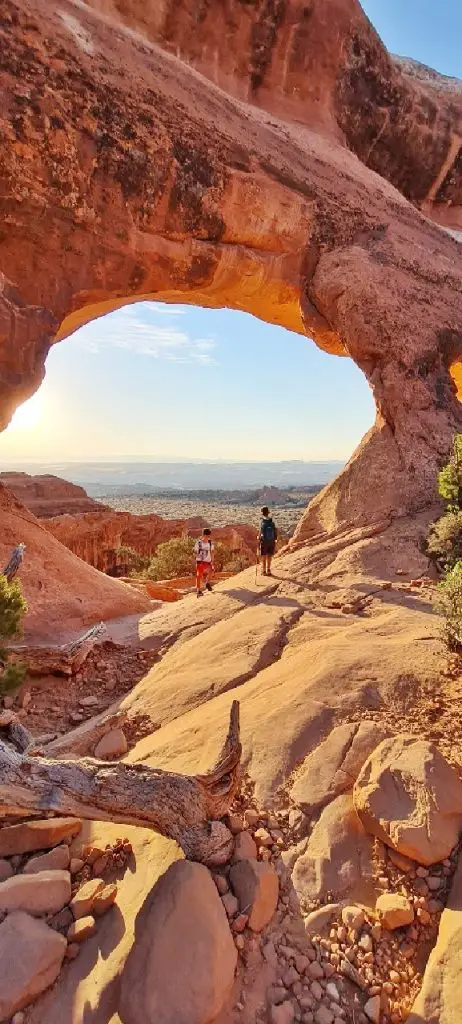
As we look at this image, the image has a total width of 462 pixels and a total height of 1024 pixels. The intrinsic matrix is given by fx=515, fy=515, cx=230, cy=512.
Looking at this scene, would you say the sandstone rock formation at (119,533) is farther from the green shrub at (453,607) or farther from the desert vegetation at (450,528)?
the green shrub at (453,607)

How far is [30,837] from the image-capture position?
3168 millimetres

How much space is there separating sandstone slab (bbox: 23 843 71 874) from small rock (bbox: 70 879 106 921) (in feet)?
0.65

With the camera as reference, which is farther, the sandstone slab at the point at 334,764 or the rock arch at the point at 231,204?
the rock arch at the point at 231,204

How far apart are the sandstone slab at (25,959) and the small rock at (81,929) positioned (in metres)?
0.06

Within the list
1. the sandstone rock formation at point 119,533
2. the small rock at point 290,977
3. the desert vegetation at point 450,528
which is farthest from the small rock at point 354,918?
the sandstone rock formation at point 119,533

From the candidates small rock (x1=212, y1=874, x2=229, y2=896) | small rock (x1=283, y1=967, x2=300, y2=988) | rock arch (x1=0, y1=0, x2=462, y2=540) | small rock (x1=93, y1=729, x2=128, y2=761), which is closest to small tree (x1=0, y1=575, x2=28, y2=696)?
small rock (x1=93, y1=729, x2=128, y2=761)

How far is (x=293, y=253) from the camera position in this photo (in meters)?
12.9

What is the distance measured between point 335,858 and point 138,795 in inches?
48.7

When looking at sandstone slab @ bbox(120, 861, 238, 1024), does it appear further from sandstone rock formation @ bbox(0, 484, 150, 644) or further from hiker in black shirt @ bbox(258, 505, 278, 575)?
hiker in black shirt @ bbox(258, 505, 278, 575)

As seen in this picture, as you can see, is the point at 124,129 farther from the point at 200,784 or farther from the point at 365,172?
the point at 200,784

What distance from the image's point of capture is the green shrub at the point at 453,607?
15.3 ft

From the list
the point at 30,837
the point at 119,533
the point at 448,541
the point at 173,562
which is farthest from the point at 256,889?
the point at 119,533

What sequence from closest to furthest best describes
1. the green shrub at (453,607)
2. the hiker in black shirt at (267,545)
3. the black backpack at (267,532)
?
the green shrub at (453,607), the hiker in black shirt at (267,545), the black backpack at (267,532)

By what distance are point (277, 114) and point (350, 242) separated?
558 centimetres
